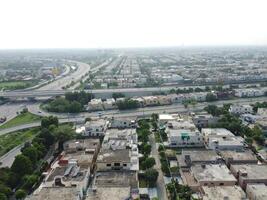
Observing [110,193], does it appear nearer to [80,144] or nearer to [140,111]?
[80,144]

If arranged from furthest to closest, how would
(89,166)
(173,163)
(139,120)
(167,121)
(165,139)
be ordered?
1. (139,120)
2. (167,121)
3. (165,139)
4. (173,163)
5. (89,166)

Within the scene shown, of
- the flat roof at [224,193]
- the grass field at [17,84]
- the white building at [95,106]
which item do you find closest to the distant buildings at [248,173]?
the flat roof at [224,193]

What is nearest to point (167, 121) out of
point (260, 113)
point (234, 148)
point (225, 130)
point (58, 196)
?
point (225, 130)

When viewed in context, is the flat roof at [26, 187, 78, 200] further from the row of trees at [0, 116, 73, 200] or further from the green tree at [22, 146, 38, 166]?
the green tree at [22, 146, 38, 166]

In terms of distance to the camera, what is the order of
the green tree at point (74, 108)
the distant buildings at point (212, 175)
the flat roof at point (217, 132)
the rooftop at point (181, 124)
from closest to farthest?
the distant buildings at point (212, 175), the flat roof at point (217, 132), the rooftop at point (181, 124), the green tree at point (74, 108)

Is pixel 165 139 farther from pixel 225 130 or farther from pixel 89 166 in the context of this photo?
pixel 89 166

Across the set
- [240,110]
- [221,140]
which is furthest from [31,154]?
[240,110]

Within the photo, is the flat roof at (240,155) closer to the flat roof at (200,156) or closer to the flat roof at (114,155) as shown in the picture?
the flat roof at (200,156)
